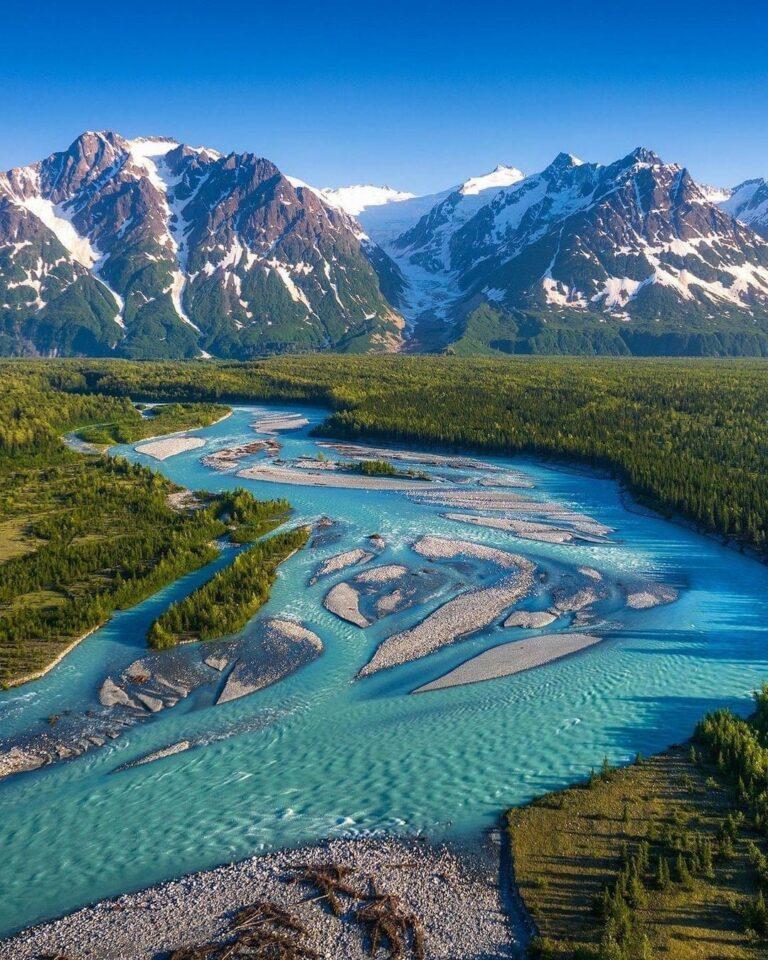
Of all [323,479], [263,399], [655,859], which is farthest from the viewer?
[263,399]

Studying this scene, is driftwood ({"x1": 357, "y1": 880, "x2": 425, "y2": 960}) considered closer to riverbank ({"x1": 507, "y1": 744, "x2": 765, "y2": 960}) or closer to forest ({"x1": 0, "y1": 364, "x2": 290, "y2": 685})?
riverbank ({"x1": 507, "y1": 744, "x2": 765, "y2": 960})

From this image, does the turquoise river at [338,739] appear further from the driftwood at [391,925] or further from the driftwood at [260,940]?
the driftwood at [391,925]

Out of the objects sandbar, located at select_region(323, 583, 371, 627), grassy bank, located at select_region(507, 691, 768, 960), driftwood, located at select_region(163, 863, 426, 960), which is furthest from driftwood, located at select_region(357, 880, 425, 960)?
sandbar, located at select_region(323, 583, 371, 627)

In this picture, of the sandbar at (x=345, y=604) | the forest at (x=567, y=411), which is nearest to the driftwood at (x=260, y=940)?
the sandbar at (x=345, y=604)

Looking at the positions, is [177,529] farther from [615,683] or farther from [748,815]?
[748,815]

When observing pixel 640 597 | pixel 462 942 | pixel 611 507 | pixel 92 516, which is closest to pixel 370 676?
pixel 462 942

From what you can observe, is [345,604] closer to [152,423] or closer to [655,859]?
[655,859]

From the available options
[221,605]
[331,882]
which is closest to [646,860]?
[331,882]

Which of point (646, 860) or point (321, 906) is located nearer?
point (321, 906)
